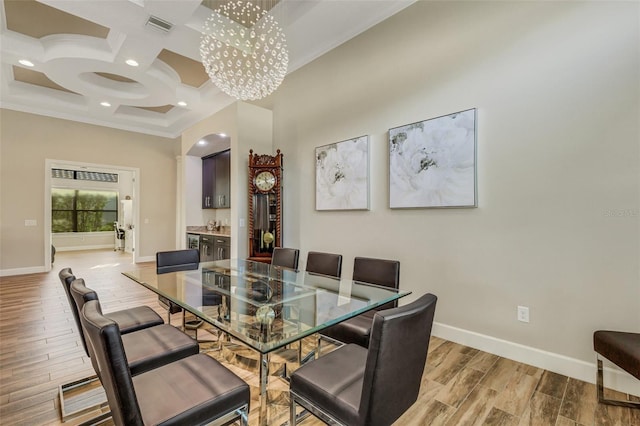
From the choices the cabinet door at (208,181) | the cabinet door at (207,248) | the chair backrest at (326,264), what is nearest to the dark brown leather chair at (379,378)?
the chair backrest at (326,264)

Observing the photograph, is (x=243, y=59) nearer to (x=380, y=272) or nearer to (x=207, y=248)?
(x=380, y=272)

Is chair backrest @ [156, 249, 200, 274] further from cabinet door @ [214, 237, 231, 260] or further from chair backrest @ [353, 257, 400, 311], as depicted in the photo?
chair backrest @ [353, 257, 400, 311]

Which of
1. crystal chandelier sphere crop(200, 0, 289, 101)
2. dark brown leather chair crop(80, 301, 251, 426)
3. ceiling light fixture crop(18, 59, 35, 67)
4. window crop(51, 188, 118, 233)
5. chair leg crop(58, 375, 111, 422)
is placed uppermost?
ceiling light fixture crop(18, 59, 35, 67)

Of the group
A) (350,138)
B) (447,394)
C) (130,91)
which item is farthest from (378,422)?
(130,91)

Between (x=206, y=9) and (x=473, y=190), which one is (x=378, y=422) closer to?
(x=473, y=190)

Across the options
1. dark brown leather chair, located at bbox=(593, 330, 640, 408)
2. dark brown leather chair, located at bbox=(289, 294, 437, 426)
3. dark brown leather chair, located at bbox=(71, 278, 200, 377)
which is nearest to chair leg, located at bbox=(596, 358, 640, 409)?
dark brown leather chair, located at bbox=(593, 330, 640, 408)

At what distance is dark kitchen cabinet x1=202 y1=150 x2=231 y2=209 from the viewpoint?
18.6 feet

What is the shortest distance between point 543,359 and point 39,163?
8.56 meters

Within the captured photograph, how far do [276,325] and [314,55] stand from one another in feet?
12.2

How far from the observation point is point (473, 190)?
8.09 ft

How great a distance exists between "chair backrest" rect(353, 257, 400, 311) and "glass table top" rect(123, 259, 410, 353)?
0.15 m

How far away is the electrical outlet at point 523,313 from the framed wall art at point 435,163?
902 mm

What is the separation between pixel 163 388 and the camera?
1.21 meters

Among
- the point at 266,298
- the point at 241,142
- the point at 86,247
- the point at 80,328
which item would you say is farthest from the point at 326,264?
the point at 86,247
